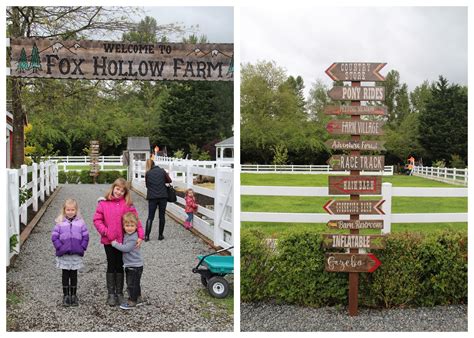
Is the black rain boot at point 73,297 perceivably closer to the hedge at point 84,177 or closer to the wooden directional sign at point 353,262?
the wooden directional sign at point 353,262

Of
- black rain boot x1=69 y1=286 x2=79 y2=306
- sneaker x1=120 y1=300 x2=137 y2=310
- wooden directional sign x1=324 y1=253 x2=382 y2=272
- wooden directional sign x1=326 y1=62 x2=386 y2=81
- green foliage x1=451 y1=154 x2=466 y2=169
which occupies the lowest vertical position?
sneaker x1=120 y1=300 x2=137 y2=310

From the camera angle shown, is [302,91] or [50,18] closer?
[50,18]

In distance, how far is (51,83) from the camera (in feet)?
19.6

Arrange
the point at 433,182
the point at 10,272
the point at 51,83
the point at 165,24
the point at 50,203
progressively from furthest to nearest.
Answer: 1. the point at 433,182
2. the point at 50,203
3. the point at 51,83
4. the point at 165,24
5. the point at 10,272

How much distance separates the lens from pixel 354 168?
3898 millimetres

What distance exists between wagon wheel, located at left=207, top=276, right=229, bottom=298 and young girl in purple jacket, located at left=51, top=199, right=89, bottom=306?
103 cm

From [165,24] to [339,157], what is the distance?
7.40ft

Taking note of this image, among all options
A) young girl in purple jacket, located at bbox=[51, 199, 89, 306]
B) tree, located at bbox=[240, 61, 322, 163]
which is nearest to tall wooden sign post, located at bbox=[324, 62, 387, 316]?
young girl in purple jacket, located at bbox=[51, 199, 89, 306]

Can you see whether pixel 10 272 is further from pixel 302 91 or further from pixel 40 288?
pixel 302 91

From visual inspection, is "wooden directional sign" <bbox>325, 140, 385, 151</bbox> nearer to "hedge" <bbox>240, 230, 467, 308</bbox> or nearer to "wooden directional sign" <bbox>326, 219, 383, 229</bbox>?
"wooden directional sign" <bbox>326, 219, 383, 229</bbox>

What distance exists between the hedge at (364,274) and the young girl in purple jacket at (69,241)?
4.08 feet

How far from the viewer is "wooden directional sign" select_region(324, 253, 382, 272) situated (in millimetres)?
4035
